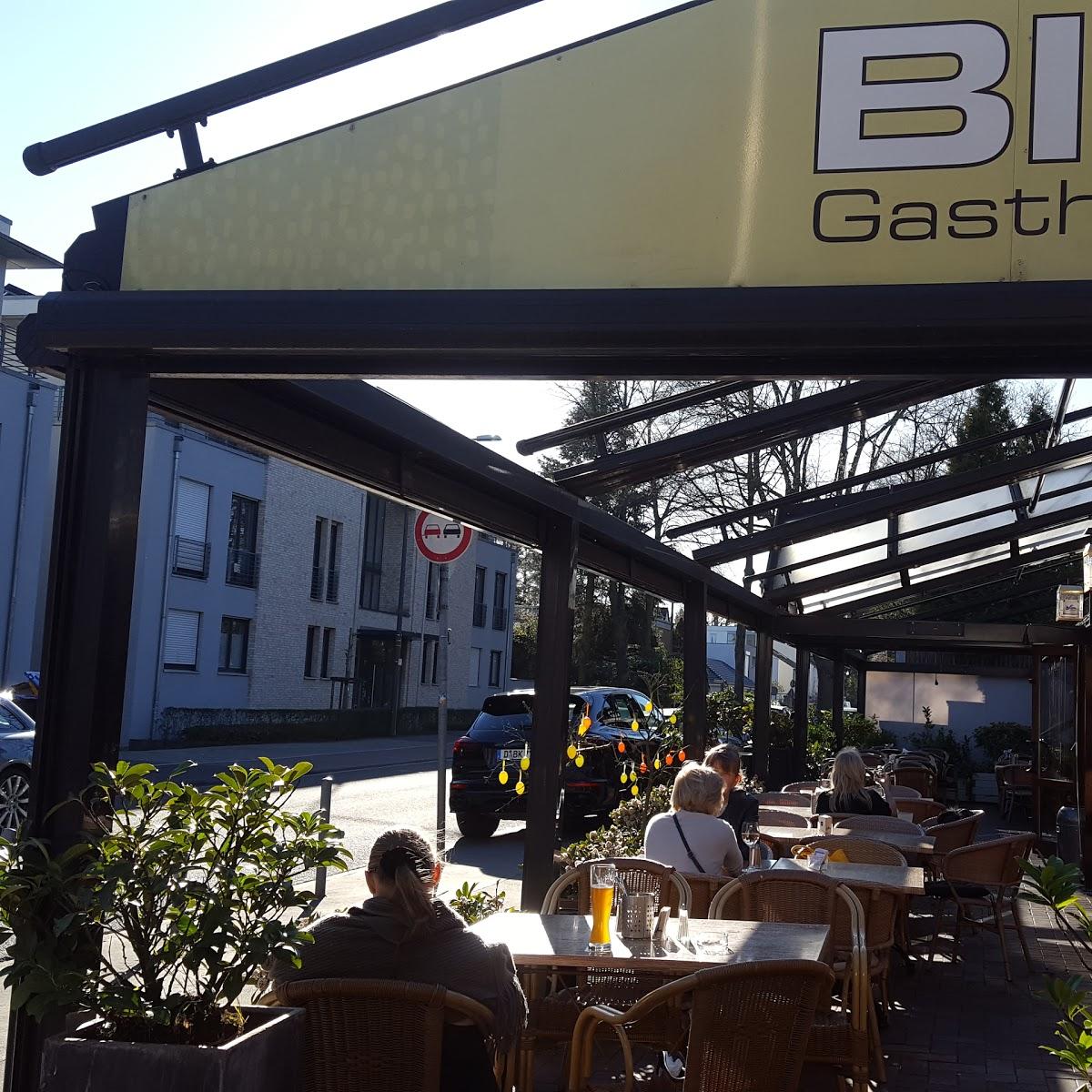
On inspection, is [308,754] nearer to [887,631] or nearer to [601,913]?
[887,631]

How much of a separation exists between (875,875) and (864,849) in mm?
544

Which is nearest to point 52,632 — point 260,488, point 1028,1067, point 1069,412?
point 1028,1067

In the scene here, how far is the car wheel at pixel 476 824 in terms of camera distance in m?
13.9

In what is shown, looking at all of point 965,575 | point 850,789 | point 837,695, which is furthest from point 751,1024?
point 837,695

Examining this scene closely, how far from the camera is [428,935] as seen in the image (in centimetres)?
362

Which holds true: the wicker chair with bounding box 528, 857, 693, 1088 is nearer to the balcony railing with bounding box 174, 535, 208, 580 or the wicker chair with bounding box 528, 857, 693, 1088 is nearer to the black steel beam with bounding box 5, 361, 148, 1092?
the black steel beam with bounding box 5, 361, 148, 1092

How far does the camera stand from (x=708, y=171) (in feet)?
12.1

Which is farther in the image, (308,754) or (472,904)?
(308,754)

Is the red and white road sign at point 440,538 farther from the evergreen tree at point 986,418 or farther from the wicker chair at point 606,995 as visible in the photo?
the evergreen tree at point 986,418

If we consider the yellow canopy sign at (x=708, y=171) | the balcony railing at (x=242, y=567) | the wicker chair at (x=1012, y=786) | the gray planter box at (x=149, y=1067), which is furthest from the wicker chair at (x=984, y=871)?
the balcony railing at (x=242, y=567)

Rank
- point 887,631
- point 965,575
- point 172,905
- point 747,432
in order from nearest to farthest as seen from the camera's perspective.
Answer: point 172,905 < point 747,432 < point 965,575 < point 887,631

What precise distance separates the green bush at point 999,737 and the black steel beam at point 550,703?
1880cm

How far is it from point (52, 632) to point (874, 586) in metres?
13.2

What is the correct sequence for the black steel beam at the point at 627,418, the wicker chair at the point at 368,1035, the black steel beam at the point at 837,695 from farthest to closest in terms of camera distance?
the black steel beam at the point at 837,695
the black steel beam at the point at 627,418
the wicker chair at the point at 368,1035
